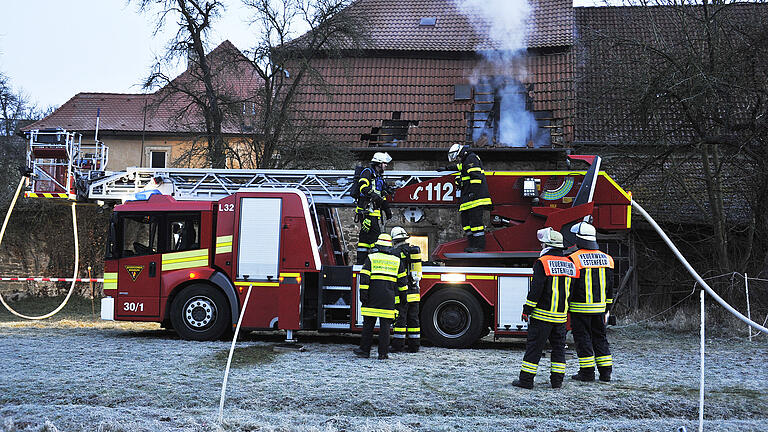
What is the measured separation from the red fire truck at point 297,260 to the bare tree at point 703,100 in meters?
4.21

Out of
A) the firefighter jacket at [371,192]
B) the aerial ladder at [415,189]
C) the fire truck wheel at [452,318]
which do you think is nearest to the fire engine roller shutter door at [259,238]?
the aerial ladder at [415,189]

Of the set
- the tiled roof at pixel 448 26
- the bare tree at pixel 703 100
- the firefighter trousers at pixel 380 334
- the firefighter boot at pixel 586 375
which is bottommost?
the firefighter boot at pixel 586 375

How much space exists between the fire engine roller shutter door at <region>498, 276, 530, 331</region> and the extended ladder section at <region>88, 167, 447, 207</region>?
2015 millimetres

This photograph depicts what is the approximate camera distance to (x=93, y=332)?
12.2m

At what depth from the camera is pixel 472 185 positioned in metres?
10.4

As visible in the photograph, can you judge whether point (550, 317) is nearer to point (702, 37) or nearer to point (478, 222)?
point (478, 222)

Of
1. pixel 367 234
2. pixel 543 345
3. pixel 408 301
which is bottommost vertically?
pixel 543 345

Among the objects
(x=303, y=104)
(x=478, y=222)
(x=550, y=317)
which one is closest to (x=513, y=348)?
(x=478, y=222)

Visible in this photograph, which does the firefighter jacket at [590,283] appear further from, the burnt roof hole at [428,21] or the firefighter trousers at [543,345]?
the burnt roof hole at [428,21]

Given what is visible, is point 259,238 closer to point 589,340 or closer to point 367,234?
point 367,234

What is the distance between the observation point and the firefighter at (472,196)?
10.4 metres

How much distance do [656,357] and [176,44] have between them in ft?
43.5

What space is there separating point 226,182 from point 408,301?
388 centimetres

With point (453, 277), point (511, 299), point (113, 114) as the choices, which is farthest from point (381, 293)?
point (113, 114)
